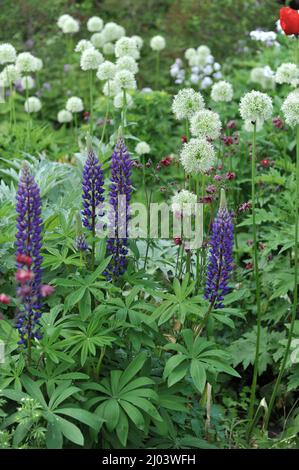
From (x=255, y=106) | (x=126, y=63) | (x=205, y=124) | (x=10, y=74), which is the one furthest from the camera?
(x=10, y=74)

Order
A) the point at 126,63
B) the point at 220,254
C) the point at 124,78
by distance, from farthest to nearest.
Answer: the point at 126,63
the point at 124,78
the point at 220,254

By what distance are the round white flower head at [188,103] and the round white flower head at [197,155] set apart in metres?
0.24

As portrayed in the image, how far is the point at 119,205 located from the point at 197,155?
1.24 ft

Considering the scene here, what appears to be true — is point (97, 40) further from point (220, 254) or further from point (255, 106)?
point (220, 254)

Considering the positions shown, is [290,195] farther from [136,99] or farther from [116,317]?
[136,99]

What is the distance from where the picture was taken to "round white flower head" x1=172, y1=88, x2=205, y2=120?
3320 millimetres

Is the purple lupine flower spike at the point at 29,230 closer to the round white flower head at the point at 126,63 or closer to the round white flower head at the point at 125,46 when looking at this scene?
the round white flower head at the point at 126,63

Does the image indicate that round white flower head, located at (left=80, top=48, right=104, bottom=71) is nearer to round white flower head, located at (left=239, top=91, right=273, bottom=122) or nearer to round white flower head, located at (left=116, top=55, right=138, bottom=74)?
round white flower head, located at (left=116, top=55, right=138, bottom=74)

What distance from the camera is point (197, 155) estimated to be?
316 centimetres

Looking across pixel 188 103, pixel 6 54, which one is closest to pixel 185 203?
pixel 188 103

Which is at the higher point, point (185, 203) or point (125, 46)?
point (125, 46)

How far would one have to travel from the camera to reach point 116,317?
3027mm

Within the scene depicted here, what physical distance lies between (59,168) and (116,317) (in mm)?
1884

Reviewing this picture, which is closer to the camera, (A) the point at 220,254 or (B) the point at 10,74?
(A) the point at 220,254
